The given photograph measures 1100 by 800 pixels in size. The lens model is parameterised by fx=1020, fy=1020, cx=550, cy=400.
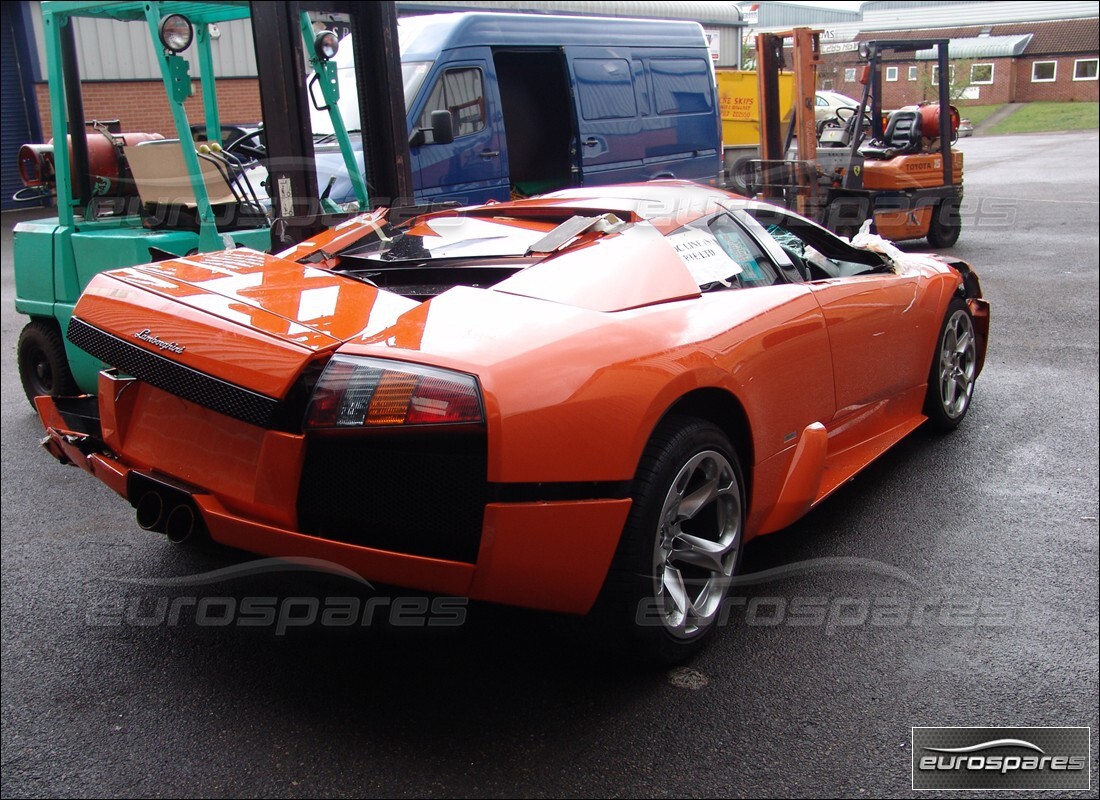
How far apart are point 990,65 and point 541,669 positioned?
10.8m

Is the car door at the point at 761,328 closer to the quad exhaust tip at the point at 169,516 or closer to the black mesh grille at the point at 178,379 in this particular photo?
the black mesh grille at the point at 178,379

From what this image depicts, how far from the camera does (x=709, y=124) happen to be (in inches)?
421

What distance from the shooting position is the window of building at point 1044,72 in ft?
36.4

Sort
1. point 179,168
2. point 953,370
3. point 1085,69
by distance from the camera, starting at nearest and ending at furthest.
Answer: point 953,370 → point 179,168 → point 1085,69

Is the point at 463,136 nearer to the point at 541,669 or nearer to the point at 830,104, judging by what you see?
the point at 541,669

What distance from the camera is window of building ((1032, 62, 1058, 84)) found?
36.4 ft

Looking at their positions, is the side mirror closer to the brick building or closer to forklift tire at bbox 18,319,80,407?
forklift tire at bbox 18,319,80,407

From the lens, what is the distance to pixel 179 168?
5.63 m

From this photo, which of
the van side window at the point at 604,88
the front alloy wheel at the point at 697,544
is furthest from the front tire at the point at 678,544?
the van side window at the point at 604,88

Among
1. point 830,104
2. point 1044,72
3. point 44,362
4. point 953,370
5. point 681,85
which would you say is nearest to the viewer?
point 953,370

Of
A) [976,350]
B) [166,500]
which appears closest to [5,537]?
[166,500]

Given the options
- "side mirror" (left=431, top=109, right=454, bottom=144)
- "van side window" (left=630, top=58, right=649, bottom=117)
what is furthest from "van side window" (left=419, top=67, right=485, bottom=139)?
"van side window" (left=630, top=58, right=649, bottom=117)

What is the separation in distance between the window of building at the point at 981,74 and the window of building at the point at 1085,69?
90cm

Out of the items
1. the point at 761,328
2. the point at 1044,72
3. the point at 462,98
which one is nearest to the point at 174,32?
the point at 462,98
